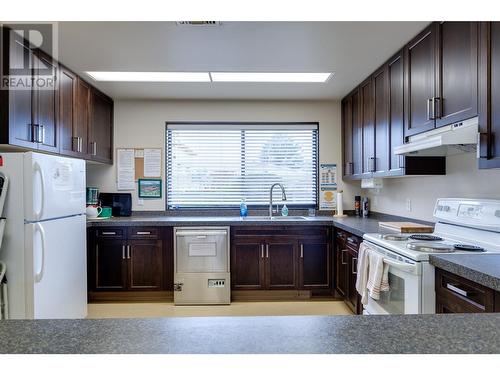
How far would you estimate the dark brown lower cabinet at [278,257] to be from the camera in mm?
3488

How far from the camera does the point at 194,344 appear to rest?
2.10 ft

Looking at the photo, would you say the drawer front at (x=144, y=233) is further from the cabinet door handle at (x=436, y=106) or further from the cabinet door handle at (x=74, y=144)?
the cabinet door handle at (x=436, y=106)

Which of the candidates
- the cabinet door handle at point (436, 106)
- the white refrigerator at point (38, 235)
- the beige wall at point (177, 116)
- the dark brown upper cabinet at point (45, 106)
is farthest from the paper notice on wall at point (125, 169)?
the cabinet door handle at point (436, 106)

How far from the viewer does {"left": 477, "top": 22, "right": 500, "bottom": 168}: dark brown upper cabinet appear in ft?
5.05

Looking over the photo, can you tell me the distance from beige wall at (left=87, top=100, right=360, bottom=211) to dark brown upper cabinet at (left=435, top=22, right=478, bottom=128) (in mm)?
2090

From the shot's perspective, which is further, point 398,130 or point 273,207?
point 273,207

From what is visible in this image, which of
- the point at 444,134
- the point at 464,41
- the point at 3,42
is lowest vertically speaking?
the point at 444,134

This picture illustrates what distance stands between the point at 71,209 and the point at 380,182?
3.08 m

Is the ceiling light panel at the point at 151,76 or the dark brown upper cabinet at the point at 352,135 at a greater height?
the ceiling light panel at the point at 151,76

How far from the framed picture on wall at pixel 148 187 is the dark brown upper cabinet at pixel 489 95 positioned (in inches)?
133

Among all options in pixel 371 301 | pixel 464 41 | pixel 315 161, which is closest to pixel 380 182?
pixel 315 161
